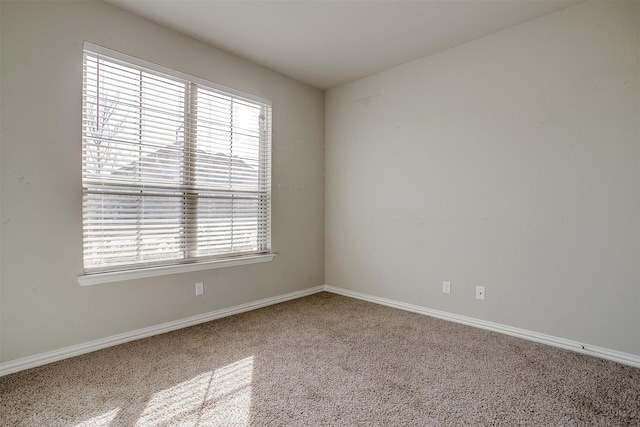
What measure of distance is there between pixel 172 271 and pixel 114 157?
40.0 inches

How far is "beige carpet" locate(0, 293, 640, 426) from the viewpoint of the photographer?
65.6 inches

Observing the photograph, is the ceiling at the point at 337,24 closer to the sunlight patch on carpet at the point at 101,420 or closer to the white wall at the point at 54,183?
the white wall at the point at 54,183

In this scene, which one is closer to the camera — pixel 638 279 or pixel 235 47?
pixel 638 279

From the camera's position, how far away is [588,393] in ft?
6.21

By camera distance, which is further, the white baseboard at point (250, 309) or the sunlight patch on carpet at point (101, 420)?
the white baseboard at point (250, 309)

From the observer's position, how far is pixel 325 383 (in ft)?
6.50

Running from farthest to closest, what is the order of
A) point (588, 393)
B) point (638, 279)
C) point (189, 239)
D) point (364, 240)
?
point (364, 240) < point (189, 239) < point (638, 279) < point (588, 393)

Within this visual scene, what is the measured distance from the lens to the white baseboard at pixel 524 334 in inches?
91.0

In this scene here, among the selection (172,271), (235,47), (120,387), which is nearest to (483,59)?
(235,47)

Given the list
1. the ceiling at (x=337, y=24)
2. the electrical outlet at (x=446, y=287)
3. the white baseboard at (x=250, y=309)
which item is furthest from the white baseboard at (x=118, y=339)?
the ceiling at (x=337, y=24)

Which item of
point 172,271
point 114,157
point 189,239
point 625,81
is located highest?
point 625,81

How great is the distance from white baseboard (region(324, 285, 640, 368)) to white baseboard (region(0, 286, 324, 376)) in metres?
1.35

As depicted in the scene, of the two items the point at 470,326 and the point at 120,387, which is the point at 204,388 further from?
the point at 470,326

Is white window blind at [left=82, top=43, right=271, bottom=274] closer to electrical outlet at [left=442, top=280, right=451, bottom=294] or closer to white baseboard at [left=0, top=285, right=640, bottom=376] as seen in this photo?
white baseboard at [left=0, top=285, right=640, bottom=376]
